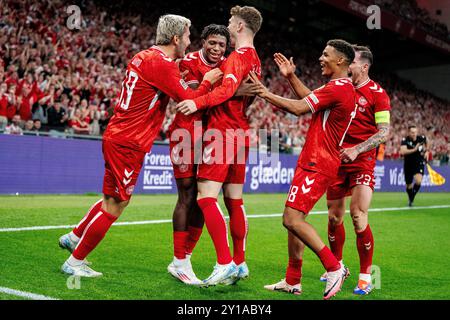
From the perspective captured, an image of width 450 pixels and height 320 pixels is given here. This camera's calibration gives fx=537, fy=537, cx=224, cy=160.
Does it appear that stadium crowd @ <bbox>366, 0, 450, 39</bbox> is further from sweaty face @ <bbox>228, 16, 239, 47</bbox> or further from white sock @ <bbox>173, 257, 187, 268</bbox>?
white sock @ <bbox>173, 257, 187, 268</bbox>

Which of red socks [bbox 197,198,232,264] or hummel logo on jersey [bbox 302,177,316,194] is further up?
hummel logo on jersey [bbox 302,177,316,194]

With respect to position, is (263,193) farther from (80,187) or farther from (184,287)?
(184,287)

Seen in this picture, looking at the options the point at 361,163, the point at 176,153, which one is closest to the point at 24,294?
the point at 176,153

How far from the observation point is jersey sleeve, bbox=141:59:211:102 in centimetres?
480

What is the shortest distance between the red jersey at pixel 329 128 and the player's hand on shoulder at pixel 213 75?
2.86 ft

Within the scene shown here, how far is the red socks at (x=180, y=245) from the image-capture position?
5270mm

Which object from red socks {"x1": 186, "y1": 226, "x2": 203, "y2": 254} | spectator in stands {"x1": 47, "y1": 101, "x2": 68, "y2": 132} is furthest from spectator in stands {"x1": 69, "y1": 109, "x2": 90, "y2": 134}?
red socks {"x1": 186, "y1": 226, "x2": 203, "y2": 254}

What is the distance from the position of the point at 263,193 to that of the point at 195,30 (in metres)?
10.4

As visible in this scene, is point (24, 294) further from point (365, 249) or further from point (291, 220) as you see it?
point (365, 249)

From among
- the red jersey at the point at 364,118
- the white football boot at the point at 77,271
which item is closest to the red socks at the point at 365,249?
the red jersey at the point at 364,118

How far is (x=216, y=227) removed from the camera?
4.94 m

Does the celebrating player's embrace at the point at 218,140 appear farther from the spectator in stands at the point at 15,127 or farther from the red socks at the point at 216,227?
the spectator in stands at the point at 15,127

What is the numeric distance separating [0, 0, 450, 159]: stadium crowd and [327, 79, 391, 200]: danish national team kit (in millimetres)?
9389

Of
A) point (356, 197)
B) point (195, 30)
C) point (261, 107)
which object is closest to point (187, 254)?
point (356, 197)
